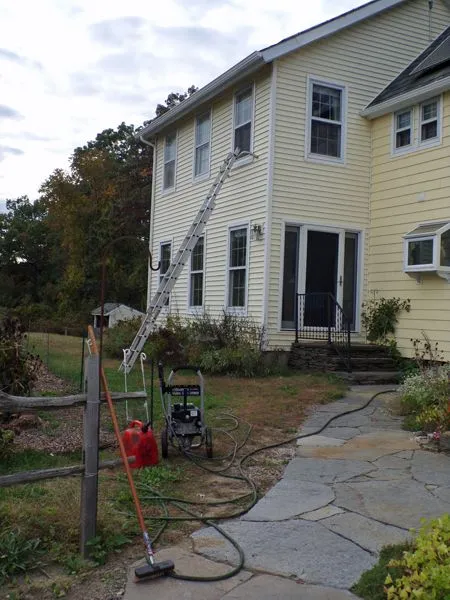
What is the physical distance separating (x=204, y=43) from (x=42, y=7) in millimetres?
4332

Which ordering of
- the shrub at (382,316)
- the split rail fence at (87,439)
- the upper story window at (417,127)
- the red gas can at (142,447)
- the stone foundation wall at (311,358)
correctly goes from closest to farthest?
the split rail fence at (87,439) < the red gas can at (142,447) < the stone foundation wall at (311,358) < the upper story window at (417,127) < the shrub at (382,316)

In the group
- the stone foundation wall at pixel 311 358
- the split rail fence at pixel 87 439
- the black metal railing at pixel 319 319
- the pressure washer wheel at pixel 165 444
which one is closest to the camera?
the split rail fence at pixel 87 439

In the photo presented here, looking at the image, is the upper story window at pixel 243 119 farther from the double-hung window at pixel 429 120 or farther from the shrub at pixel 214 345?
the shrub at pixel 214 345

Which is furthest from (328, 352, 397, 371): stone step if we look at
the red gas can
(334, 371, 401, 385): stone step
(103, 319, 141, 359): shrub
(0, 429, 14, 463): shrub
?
(0, 429, 14, 463): shrub

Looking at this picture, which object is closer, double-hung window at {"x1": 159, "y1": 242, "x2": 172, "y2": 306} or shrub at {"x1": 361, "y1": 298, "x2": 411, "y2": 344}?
shrub at {"x1": 361, "y1": 298, "x2": 411, "y2": 344}

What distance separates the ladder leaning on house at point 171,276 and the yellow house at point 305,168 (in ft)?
1.89

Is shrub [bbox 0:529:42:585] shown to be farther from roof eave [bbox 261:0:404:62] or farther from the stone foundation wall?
roof eave [bbox 261:0:404:62]

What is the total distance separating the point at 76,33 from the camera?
976cm

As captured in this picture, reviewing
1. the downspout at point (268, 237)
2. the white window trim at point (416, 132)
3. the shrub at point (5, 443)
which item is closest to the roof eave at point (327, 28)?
the downspout at point (268, 237)

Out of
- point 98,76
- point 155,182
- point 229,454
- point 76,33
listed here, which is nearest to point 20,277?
point 155,182

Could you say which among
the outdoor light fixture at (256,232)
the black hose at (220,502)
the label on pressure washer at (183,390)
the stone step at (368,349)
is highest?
the outdoor light fixture at (256,232)

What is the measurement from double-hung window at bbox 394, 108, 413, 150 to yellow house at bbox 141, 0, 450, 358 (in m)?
0.44

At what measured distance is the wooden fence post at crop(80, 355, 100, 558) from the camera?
3.37 meters

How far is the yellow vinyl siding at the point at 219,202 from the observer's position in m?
11.3
